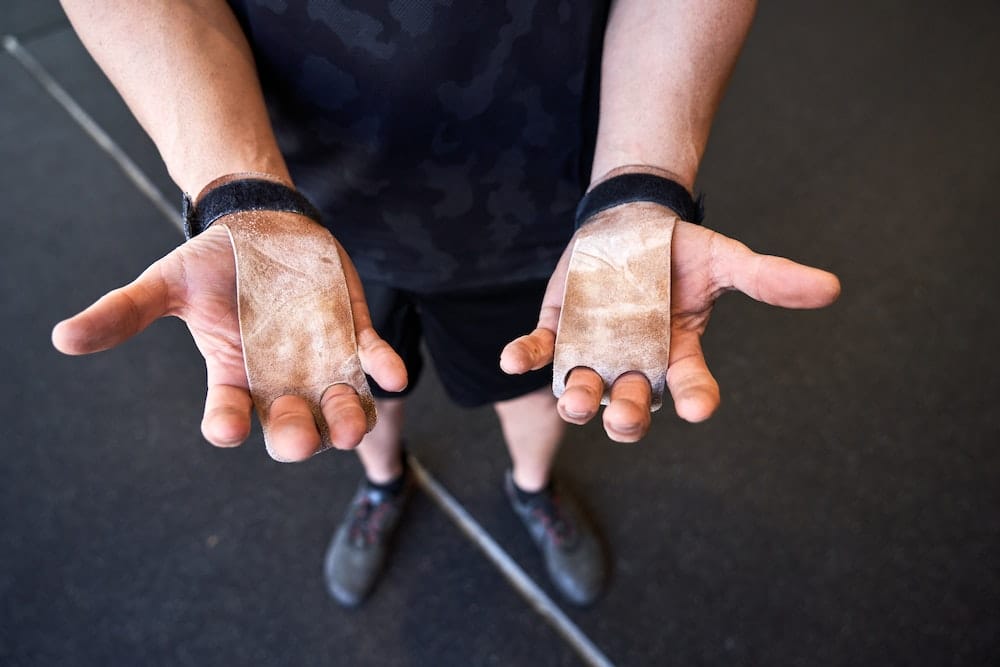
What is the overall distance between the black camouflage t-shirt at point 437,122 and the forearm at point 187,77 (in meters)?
0.05

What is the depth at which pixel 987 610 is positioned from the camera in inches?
51.7

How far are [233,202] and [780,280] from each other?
1.79 feet

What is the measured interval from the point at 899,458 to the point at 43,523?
184 centimetres

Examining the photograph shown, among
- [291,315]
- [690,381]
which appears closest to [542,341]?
[690,381]

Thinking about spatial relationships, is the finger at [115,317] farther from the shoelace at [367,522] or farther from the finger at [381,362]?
the shoelace at [367,522]

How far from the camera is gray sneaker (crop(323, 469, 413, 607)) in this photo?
1.33 meters

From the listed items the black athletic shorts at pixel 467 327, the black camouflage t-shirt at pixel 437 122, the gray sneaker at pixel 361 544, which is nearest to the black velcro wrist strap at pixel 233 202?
the black camouflage t-shirt at pixel 437 122

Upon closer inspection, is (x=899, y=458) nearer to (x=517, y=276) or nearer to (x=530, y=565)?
(x=530, y=565)

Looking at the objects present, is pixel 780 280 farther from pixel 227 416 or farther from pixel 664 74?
pixel 227 416

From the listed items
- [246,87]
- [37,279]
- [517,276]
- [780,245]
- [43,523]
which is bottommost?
[43,523]

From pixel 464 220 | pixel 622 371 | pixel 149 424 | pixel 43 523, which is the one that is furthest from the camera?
pixel 149 424

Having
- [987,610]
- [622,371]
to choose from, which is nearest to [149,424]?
[622,371]

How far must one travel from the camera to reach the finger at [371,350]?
65 centimetres

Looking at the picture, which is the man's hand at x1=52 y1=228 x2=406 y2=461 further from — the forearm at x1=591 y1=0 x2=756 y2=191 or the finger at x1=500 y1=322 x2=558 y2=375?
the forearm at x1=591 y1=0 x2=756 y2=191
